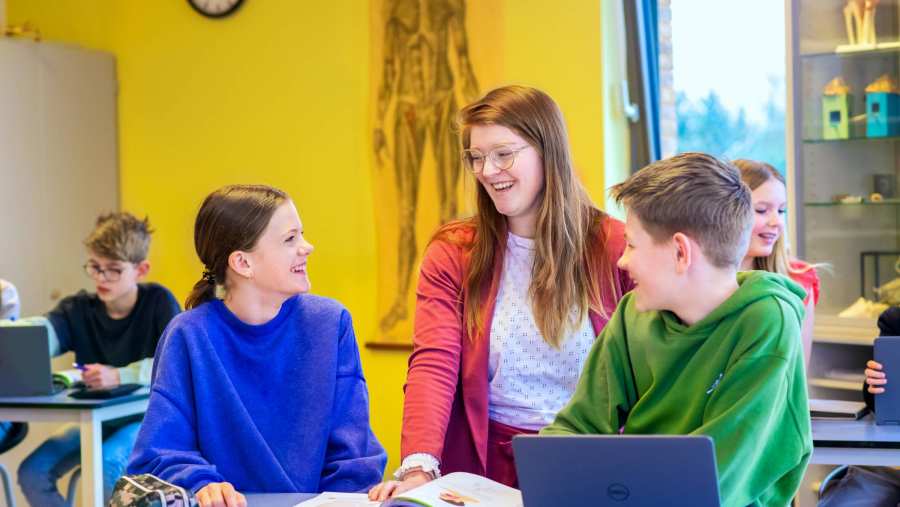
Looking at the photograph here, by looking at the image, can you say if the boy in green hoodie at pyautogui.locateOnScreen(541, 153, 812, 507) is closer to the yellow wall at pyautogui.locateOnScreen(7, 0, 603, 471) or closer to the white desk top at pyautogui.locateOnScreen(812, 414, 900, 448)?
the white desk top at pyautogui.locateOnScreen(812, 414, 900, 448)

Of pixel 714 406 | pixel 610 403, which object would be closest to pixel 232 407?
pixel 610 403

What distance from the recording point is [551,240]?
2.11 meters

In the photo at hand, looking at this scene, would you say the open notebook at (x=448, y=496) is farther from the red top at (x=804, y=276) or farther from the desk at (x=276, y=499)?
the red top at (x=804, y=276)

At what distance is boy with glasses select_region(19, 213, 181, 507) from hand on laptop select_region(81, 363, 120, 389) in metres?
0.13

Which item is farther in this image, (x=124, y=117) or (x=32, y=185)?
(x=124, y=117)

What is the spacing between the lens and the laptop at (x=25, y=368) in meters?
3.23

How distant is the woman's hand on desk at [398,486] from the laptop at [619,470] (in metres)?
0.40

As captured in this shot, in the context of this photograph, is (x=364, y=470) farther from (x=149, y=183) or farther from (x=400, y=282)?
(x=149, y=183)

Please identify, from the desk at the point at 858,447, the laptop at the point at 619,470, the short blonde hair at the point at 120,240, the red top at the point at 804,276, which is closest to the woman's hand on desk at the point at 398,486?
the laptop at the point at 619,470

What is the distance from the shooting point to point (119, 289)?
3654 millimetres

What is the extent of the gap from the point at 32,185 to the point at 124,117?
0.56 meters

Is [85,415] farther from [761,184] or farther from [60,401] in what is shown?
[761,184]

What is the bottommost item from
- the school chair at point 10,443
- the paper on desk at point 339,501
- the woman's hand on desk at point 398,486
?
the school chair at point 10,443

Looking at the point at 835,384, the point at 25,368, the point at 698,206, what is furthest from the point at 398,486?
the point at 835,384
